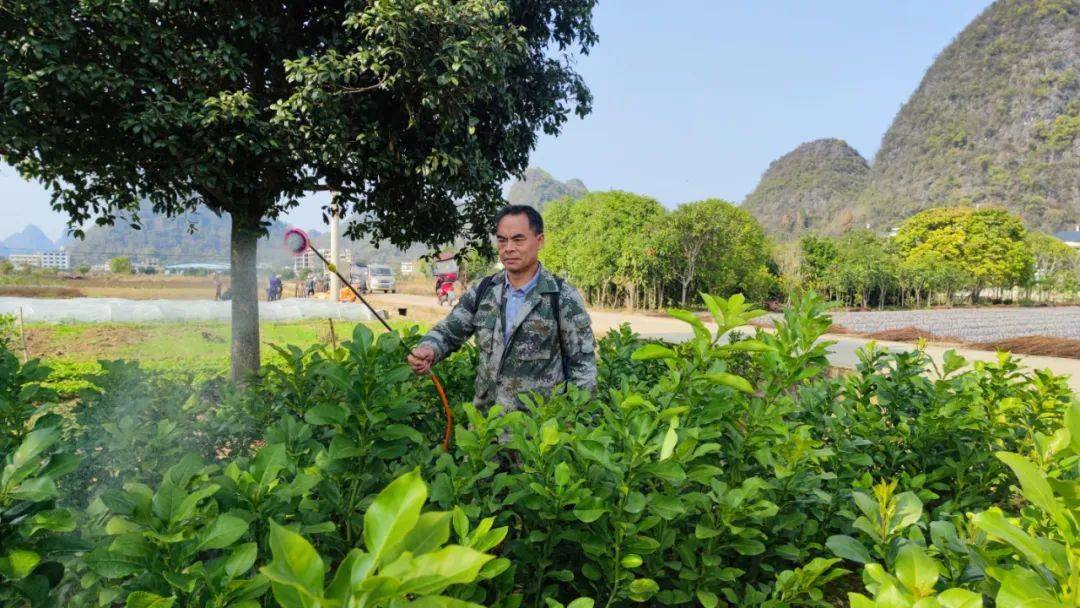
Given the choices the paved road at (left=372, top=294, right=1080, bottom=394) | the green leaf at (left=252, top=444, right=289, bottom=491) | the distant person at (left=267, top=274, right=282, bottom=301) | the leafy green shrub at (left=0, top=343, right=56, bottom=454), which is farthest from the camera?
the distant person at (left=267, top=274, right=282, bottom=301)

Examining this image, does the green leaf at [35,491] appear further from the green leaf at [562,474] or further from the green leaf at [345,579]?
the green leaf at [562,474]

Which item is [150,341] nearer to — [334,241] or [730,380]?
[334,241]

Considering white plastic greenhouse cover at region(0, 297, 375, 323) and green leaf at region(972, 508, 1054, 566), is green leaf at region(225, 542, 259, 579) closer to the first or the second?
green leaf at region(972, 508, 1054, 566)

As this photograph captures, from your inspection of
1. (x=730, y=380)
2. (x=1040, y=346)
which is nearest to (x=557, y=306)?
(x=730, y=380)

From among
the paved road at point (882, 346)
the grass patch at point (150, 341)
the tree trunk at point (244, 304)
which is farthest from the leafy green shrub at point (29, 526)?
the grass patch at point (150, 341)

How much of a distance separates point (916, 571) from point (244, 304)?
5690mm

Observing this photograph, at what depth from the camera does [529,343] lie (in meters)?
2.66

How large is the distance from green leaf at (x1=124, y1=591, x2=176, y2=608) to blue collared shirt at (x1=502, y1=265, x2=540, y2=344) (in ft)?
6.18

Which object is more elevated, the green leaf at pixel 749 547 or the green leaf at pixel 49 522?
the green leaf at pixel 49 522

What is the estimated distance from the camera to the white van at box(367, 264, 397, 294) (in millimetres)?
38625

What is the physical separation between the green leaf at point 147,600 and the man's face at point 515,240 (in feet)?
6.20

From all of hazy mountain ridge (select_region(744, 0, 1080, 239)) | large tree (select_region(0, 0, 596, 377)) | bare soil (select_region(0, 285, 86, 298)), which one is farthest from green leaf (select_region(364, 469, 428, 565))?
hazy mountain ridge (select_region(744, 0, 1080, 239))

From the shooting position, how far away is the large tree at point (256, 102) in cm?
375

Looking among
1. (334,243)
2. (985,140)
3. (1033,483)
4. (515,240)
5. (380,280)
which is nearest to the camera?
(1033,483)
